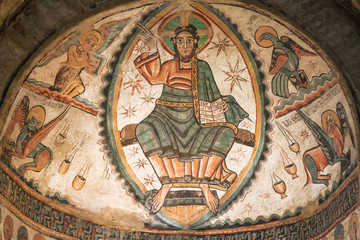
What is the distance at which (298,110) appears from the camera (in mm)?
10906

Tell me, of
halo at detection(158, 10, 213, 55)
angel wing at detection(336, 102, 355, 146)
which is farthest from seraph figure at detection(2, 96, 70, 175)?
angel wing at detection(336, 102, 355, 146)

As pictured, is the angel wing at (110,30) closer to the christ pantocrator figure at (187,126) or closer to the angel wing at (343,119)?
the christ pantocrator figure at (187,126)

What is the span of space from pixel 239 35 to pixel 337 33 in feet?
5.49

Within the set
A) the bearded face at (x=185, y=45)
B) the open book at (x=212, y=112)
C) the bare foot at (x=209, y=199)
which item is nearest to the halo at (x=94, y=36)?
the bearded face at (x=185, y=45)

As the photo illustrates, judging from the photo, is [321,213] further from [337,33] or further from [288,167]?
[337,33]

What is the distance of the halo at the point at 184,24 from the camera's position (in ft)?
35.6

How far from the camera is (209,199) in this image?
460 inches

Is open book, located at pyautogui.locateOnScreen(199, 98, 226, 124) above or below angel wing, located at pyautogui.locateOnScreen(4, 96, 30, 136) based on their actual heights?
above

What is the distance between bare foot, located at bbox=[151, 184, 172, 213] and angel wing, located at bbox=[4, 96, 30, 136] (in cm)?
241

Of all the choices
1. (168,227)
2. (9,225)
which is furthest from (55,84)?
(168,227)

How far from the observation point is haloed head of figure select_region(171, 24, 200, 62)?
11.0 m

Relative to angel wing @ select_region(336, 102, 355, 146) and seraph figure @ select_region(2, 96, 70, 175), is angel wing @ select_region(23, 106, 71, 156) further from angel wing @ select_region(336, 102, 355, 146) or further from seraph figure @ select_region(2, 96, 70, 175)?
angel wing @ select_region(336, 102, 355, 146)

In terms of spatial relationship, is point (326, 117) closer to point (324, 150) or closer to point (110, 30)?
point (324, 150)

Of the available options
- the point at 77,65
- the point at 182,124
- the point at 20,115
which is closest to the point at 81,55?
the point at 77,65
